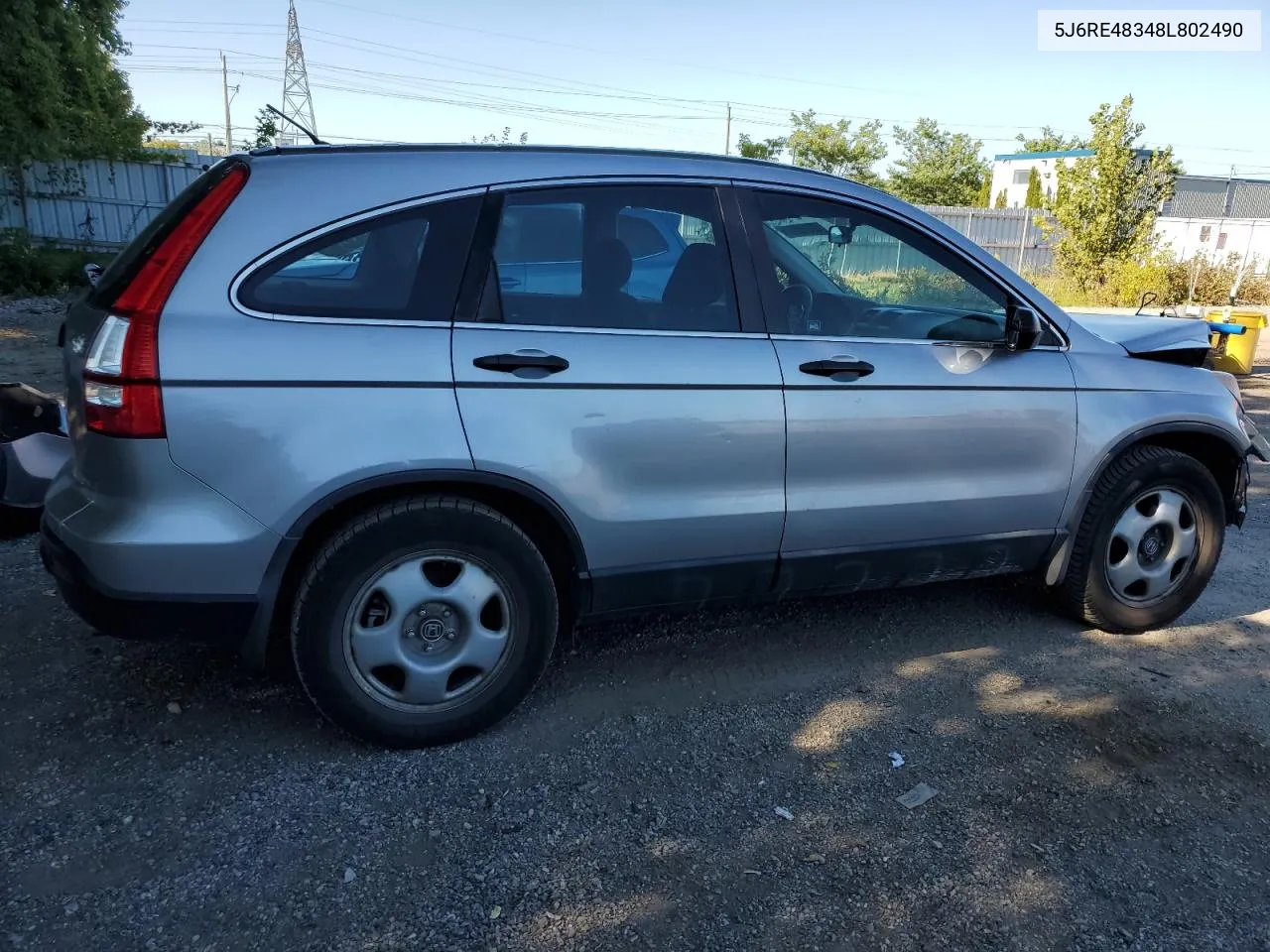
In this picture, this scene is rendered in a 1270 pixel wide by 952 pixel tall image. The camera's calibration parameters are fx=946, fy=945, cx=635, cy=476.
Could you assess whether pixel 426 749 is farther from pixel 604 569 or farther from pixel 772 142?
pixel 772 142

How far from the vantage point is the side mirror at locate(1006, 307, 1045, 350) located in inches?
138

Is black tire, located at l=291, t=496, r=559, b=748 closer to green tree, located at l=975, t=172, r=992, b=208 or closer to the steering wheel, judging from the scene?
the steering wheel

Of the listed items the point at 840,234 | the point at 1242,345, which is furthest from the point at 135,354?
the point at 1242,345

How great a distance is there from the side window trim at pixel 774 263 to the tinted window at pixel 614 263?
0.11 metres

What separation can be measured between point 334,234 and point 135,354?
66cm

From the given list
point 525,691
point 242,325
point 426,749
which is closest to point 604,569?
point 525,691

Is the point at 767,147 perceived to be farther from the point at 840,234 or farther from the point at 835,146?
the point at 840,234

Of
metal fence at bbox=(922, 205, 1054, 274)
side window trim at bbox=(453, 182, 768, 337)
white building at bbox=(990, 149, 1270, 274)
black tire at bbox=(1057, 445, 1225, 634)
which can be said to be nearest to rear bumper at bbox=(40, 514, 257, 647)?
side window trim at bbox=(453, 182, 768, 337)

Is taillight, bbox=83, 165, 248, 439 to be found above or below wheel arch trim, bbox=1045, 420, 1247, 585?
above

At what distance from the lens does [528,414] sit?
2916 mm

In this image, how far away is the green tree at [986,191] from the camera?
49.1 m

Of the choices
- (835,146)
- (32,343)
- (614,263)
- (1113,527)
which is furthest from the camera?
(835,146)

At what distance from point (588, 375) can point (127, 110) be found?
947 inches

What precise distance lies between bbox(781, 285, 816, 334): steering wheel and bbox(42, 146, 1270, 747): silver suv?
0.01 meters
